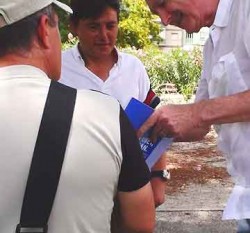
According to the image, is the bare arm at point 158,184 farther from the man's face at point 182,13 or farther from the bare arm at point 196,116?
the man's face at point 182,13

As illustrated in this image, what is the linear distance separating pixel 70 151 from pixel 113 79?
153 cm

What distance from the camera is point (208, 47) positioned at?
234cm

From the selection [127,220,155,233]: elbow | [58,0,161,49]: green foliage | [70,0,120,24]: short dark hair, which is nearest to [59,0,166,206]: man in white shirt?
[70,0,120,24]: short dark hair

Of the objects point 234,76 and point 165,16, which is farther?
point 165,16

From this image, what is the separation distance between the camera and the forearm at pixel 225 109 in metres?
2.07

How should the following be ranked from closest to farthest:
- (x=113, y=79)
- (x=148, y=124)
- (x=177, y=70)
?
(x=148, y=124) → (x=113, y=79) → (x=177, y=70)

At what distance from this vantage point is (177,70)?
1317 cm

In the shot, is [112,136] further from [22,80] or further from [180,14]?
[180,14]

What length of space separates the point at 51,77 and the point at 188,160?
5.90 m

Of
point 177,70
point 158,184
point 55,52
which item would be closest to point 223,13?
point 55,52

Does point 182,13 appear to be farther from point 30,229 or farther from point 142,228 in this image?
point 30,229

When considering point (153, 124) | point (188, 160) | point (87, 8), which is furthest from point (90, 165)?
point (188, 160)

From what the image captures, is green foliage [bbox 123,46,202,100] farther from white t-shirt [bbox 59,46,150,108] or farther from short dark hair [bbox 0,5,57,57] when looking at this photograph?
short dark hair [bbox 0,5,57,57]

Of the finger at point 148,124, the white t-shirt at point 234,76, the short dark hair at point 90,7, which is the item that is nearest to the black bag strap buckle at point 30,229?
the finger at point 148,124
